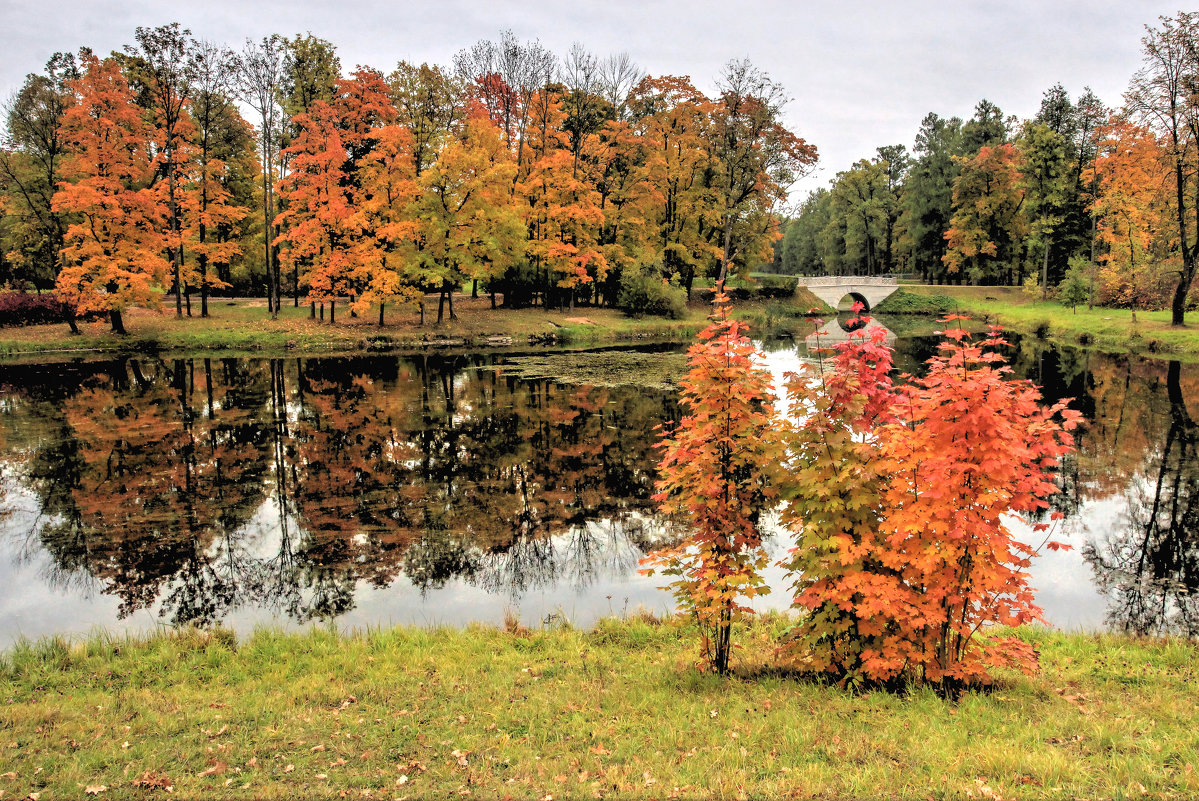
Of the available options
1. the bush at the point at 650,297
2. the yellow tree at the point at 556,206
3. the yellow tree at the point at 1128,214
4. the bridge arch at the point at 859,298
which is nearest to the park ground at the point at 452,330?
the bush at the point at 650,297

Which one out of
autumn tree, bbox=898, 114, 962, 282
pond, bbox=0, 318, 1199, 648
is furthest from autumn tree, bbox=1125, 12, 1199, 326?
autumn tree, bbox=898, 114, 962, 282

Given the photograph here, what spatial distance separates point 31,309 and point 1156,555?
44073 millimetres

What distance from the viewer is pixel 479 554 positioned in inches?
416

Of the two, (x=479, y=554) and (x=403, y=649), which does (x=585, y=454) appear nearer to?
(x=479, y=554)

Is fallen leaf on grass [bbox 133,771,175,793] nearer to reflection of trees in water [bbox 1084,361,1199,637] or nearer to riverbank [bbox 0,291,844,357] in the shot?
reflection of trees in water [bbox 1084,361,1199,637]

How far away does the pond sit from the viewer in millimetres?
9008

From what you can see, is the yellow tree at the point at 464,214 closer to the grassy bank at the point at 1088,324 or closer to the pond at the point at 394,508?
the pond at the point at 394,508

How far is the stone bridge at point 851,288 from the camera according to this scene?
6022 cm

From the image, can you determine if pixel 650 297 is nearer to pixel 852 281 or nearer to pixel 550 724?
pixel 852 281

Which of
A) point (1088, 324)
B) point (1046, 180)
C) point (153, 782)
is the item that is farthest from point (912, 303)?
point (153, 782)

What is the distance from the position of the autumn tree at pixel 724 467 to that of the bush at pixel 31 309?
3712 cm

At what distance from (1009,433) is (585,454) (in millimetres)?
11404

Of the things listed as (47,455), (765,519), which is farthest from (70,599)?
(765,519)

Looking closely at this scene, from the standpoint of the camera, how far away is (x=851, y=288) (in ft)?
199
